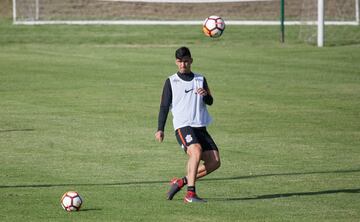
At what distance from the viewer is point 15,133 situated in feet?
65.2

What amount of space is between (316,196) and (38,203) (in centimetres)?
382

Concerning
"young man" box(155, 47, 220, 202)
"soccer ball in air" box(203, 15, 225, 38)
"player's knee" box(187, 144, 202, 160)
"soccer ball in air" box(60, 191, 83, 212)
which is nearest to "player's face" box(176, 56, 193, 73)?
"young man" box(155, 47, 220, 202)

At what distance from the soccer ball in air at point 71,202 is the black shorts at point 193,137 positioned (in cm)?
169

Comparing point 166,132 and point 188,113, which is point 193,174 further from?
point 166,132

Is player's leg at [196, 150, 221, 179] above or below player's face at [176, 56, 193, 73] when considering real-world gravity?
below

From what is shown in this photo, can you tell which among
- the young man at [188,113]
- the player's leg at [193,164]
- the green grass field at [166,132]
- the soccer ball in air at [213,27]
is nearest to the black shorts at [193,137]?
the young man at [188,113]

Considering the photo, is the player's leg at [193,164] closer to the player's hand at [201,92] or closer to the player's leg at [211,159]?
the player's leg at [211,159]

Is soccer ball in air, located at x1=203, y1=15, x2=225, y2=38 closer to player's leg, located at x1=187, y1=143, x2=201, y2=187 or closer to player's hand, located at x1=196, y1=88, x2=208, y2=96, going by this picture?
player's hand, located at x1=196, y1=88, x2=208, y2=96

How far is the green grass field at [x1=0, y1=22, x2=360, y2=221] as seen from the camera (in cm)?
1306

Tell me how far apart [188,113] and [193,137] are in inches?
14.5

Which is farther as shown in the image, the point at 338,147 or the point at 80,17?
the point at 80,17

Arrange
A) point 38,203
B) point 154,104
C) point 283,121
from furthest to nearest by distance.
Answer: point 154,104
point 283,121
point 38,203

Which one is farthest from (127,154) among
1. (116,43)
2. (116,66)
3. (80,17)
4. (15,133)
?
(80,17)

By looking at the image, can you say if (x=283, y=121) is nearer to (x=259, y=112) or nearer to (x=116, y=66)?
(x=259, y=112)
